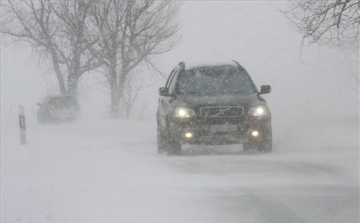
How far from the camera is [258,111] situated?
1193 centimetres

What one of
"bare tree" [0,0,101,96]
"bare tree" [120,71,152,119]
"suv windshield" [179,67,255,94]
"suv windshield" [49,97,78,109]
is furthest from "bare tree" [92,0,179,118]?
"suv windshield" [179,67,255,94]

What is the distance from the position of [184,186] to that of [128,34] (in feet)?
107

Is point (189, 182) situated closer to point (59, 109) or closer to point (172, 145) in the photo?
point (172, 145)

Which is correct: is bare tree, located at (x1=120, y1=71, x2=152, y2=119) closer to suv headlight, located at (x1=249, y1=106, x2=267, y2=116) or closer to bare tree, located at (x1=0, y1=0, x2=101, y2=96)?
bare tree, located at (x1=0, y1=0, x2=101, y2=96)

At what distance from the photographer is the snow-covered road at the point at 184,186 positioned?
6.28 m

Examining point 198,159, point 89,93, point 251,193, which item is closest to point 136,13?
point 89,93

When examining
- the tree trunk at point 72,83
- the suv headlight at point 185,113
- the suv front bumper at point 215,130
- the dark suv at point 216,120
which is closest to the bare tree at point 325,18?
the dark suv at point 216,120

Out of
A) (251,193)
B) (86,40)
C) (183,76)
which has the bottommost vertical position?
(251,193)

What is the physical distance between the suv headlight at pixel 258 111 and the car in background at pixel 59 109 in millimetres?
20273

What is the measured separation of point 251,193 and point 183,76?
586 centimetres

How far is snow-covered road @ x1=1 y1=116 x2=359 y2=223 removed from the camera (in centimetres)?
628

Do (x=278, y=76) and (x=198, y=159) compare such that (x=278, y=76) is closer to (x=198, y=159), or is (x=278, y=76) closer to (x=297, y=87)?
(x=297, y=87)

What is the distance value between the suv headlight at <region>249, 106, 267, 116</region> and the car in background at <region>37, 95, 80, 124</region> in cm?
2027

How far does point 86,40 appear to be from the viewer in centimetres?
3947
